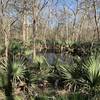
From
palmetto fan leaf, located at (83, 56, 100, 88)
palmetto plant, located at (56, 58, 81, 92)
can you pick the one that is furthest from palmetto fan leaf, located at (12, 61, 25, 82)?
palmetto fan leaf, located at (83, 56, 100, 88)

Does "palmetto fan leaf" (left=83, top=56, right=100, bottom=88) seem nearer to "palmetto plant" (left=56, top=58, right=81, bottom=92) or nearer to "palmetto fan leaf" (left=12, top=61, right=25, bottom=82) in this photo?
"palmetto plant" (left=56, top=58, right=81, bottom=92)

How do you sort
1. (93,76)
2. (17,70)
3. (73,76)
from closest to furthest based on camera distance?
1. (93,76)
2. (73,76)
3. (17,70)

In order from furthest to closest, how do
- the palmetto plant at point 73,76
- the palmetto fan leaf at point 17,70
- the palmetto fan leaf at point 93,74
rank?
the palmetto fan leaf at point 17,70, the palmetto plant at point 73,76, the palmetto fan leaf at point 93,74

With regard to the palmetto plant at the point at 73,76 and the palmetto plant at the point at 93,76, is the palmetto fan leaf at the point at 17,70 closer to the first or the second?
the palmetto plant at the point at 73,76

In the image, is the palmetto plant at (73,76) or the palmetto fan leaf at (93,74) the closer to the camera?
the palmetto fan leaf at (93,74)

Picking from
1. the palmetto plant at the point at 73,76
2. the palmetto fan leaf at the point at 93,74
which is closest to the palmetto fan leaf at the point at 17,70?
the palmetto plant at the point at 73,76

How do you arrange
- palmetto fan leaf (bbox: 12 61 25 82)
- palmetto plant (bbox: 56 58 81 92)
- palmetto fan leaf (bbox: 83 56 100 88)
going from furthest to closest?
palmetto fan leaf (bbox: 12 61 25 82)
palmetto plant (bbox: 56 58 81 92)
palmetto fan leaf (bbox: 83 56 100 88)

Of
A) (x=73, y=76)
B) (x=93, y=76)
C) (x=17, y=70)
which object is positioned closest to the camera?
(x=93, y=76)

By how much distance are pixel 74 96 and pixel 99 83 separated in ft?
10.1

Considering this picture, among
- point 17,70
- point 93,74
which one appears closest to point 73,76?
point 17,70

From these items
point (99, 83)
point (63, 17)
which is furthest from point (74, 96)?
point (63, 17)

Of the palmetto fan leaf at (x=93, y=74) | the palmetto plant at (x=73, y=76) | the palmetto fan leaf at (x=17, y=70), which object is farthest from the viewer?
the palmetto fan leaf at (x=17, y=70)

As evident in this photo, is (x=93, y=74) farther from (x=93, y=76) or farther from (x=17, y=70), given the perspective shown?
(x=17, y=70)

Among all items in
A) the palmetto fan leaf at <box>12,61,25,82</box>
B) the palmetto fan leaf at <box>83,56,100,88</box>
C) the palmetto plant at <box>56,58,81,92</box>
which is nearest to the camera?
the palmetto fan leaf at <box>83,56,100,88</box>
